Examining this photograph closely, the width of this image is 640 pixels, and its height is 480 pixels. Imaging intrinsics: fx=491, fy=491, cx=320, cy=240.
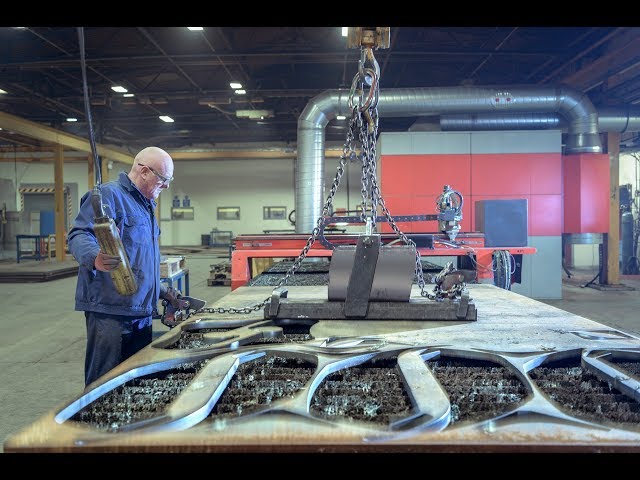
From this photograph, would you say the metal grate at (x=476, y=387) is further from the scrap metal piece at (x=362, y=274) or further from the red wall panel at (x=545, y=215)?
the red wall panel at (x=545, y=215)

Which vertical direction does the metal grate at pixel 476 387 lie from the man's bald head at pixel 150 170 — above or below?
below

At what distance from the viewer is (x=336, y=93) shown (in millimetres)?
7711

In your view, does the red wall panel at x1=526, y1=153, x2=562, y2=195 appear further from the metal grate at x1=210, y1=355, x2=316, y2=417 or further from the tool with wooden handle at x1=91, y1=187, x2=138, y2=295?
the metal grate at x1=210, y1=355, x2=316, y2=417

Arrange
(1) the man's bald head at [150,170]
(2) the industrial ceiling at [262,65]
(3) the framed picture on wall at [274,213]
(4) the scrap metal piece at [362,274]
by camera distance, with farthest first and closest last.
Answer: (3) the framed picture on wall at [274,213], (2) the industrial ceiling at [262,65], (1) the man's bald head at [150,170], (4) the scrap metal piece at [362,274]

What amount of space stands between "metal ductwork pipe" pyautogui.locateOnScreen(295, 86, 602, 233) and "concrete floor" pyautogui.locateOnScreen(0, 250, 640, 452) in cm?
241

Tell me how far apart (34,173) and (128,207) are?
1823 cm

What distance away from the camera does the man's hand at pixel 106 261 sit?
81.7 inches

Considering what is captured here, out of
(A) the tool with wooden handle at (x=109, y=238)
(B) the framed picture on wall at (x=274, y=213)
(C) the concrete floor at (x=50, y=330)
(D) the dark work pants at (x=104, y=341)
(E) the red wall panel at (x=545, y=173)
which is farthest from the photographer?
(B) the framed picture on wall at (x=274, y=213)

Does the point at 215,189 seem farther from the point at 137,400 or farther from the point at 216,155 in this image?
the point at 137,400

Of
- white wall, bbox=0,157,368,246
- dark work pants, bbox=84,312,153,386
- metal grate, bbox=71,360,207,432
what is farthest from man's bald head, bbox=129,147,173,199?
white wall, bbox=0,157,368,246

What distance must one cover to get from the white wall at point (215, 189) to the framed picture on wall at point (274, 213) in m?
0.15

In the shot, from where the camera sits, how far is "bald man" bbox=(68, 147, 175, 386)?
236 cm

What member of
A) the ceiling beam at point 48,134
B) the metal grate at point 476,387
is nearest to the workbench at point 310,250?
the metal grate at point 476,387
